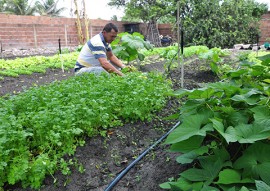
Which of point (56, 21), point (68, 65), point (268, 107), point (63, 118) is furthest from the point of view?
point (56, 21)

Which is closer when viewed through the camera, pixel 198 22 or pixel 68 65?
pixel 68 65

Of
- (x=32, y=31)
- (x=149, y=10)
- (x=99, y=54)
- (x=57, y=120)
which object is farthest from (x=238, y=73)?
(x=149, y=10)

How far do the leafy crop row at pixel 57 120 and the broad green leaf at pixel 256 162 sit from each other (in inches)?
48.4

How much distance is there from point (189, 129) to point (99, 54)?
3201 mm

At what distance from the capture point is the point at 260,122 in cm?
154

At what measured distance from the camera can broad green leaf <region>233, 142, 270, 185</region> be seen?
1416 mm

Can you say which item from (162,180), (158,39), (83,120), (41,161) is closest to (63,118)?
(83,120)

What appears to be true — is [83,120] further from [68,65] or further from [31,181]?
[68,65]

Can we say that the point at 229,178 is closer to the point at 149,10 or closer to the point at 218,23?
the point at 218,23

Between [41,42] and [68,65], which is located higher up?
[41,42]

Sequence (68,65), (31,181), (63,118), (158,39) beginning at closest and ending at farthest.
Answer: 1. (31,181)
2. (63,118)
3. (68,65)
4. (158,39)

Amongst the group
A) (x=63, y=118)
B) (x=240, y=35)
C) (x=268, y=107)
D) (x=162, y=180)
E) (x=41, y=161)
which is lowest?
(x=162, y=180)

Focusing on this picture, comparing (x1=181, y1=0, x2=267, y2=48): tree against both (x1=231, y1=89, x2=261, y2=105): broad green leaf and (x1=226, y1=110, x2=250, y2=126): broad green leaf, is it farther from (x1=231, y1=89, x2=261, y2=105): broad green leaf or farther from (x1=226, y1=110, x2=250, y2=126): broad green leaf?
(x1=226, y1=110, x2=250, y2=126): broad green leaf

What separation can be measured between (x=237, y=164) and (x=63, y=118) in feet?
4.92
